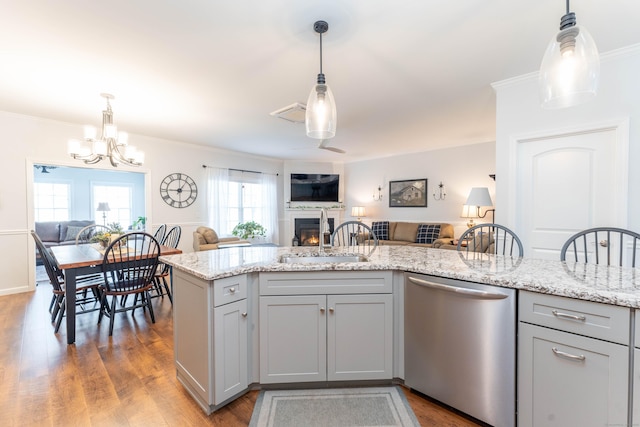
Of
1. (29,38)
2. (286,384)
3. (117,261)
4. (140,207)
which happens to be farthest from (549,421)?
(140,207)

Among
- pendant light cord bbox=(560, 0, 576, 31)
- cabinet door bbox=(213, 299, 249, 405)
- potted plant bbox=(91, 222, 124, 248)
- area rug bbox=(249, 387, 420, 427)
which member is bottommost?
area rug bbox=(249, 387, 420, 427)

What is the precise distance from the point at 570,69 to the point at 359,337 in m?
1.81

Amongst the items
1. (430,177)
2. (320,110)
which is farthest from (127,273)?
(430,177)

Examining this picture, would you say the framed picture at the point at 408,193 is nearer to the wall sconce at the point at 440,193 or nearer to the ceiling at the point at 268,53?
the wall sconce at the point at 440,193

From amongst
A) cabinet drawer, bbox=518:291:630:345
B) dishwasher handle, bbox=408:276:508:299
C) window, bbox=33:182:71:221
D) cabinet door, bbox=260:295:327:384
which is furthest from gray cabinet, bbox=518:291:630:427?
window, bbox=33:182:71:221

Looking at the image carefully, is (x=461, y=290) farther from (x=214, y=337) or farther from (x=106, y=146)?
(x=106, y=146)

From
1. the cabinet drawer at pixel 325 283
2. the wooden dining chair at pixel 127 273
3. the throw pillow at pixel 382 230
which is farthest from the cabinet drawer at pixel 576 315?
the throw pillow at pixel 382 230

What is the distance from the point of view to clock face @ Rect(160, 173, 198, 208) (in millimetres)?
5487

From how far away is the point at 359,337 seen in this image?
185 centimetres

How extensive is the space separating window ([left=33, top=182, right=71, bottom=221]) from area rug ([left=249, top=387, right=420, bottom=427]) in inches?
327

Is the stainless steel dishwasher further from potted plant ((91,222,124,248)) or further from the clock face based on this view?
the clock face

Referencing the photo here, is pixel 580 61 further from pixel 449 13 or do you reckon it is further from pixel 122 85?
pixel 122 85

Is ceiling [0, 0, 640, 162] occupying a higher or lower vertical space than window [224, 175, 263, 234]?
→ higher

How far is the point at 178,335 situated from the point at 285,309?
2.59ft
